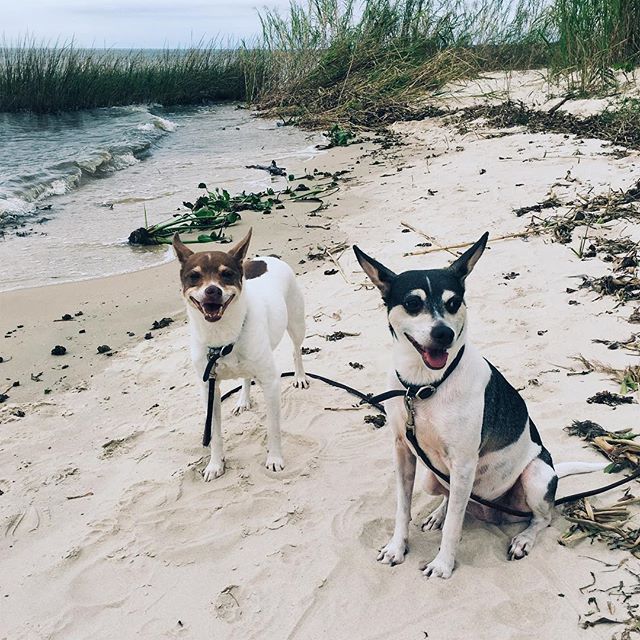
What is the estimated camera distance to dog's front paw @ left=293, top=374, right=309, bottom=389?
507 centimetres

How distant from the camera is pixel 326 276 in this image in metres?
7.09

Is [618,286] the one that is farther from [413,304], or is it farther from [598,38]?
[598,38]

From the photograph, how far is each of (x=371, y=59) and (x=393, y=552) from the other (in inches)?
734

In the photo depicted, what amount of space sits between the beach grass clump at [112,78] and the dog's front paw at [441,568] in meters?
23.4

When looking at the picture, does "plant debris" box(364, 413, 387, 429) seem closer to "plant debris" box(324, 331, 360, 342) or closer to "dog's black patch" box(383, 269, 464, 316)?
"plant debris" box(324, 331, 360, 342)

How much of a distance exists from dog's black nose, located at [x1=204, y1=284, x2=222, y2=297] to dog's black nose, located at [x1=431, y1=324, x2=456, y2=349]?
145 centimetres

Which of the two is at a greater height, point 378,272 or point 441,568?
point 378,272

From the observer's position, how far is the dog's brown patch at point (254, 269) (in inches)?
185

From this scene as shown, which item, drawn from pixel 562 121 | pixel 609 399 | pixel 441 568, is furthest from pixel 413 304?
pixel 562 121

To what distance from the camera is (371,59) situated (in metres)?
19.5

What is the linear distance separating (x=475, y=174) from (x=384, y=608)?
312 inches

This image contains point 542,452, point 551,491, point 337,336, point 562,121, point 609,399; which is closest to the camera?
point 551,491

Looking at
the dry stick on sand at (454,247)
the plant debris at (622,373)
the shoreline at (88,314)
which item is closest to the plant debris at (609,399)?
the plant debris at (622,373)

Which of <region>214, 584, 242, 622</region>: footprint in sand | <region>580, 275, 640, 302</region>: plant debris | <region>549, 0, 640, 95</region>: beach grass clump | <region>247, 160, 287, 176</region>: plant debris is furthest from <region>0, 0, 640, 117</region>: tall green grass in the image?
<region>214, 584, 242, 622</region>: footprint in sand
